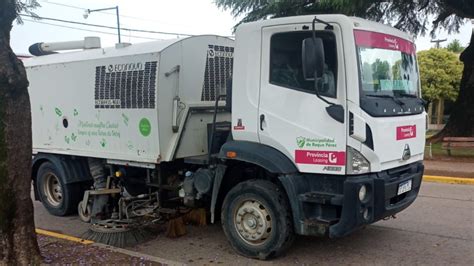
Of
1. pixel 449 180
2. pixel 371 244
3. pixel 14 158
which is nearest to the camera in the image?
pixel 14 158

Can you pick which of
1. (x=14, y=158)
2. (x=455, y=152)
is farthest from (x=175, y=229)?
(x=455, y=152)

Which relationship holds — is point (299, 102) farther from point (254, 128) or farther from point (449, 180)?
point (449, 180)

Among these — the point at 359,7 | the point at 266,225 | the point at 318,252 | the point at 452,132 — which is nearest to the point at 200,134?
the point at 266,225

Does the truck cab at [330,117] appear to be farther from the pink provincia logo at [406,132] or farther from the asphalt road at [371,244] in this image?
the asphalt road at [371,244]

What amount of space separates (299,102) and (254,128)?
62cm

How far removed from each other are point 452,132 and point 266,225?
40.9ft

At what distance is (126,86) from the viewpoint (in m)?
6.43

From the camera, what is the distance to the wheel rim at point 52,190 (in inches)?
314

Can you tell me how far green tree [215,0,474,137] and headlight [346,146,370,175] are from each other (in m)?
9.50

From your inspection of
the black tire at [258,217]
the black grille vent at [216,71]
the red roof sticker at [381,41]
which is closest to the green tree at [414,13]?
the black grille vent at [216,71]

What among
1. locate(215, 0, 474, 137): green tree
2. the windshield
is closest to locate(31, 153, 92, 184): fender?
the windshield

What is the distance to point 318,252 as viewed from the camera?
5703 mm

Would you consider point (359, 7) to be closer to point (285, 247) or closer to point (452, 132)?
point (452, 132)

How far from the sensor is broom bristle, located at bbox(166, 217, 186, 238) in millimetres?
6488
